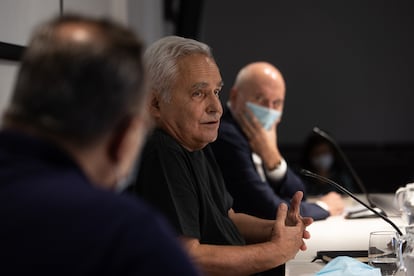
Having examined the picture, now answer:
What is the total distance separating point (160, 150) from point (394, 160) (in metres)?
5.00

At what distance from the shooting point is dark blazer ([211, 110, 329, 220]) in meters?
2.72

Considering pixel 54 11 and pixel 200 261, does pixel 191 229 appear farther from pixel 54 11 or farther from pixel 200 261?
pixel 54 11

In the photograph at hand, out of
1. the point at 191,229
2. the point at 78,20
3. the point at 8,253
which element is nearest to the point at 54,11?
the point at 191,229

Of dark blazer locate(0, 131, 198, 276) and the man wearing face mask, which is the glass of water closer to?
the man wearing face mask

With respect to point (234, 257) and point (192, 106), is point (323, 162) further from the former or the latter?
point (234, 257)

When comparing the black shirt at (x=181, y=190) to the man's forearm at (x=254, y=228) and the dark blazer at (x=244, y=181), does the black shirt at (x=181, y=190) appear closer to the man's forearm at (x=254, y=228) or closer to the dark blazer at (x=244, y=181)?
the man's forearm at (x=254, y=228)

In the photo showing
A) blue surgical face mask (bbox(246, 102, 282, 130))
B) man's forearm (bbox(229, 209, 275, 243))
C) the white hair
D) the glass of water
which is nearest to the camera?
the glass of water

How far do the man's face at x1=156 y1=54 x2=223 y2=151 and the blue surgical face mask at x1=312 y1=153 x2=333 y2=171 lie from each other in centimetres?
284

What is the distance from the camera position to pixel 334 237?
245cm

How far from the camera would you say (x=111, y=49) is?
3.01 ft

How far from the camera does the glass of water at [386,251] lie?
178 centimetres

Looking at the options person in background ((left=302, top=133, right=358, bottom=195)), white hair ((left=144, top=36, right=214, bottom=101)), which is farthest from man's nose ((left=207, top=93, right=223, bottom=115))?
person in background ((left=302, top=133, right=358, bottom=195))

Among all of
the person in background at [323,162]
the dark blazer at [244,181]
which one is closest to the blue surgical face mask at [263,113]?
the dark blazer at [244,181]

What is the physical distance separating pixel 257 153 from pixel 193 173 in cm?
117
